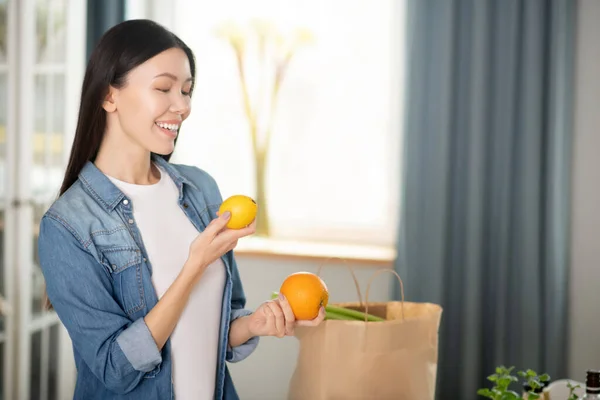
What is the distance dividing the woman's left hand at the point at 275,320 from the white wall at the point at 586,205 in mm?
1842

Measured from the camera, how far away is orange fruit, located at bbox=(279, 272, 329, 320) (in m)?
1.43

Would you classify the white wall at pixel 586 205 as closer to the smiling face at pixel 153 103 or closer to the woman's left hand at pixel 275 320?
the woman's left hand at pixel 275 320

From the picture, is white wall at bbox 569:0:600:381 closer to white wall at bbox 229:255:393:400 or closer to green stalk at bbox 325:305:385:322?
white wall at bbox 229:255:393:400

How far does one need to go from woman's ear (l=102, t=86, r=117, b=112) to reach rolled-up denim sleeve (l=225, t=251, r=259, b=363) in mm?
398

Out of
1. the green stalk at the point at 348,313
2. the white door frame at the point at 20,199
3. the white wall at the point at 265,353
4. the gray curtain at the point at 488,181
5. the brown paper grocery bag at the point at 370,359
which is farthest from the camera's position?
the white wall at the point at 265,353

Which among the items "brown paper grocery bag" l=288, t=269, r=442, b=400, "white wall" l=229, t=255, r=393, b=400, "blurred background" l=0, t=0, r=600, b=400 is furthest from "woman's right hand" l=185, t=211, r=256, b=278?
"white wall" l=229, t=255, r=393, b=400

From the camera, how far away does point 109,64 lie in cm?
133

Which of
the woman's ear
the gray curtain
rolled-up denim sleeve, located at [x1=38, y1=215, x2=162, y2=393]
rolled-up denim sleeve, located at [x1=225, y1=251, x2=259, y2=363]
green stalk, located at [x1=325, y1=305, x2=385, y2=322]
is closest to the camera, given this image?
rolled-up denim sleeve, located at [x1=38, y1=215, x2=162, y2=393]

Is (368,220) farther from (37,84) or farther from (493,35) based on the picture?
(37,84)

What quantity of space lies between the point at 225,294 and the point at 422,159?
171cm

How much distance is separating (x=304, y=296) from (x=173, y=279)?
0.26 metres

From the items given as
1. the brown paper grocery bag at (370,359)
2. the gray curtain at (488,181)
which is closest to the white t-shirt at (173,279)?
the brown paper grocery bag at (370,359)

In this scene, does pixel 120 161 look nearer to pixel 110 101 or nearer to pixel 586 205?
pixel 110 101

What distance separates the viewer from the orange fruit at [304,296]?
4.68ft
